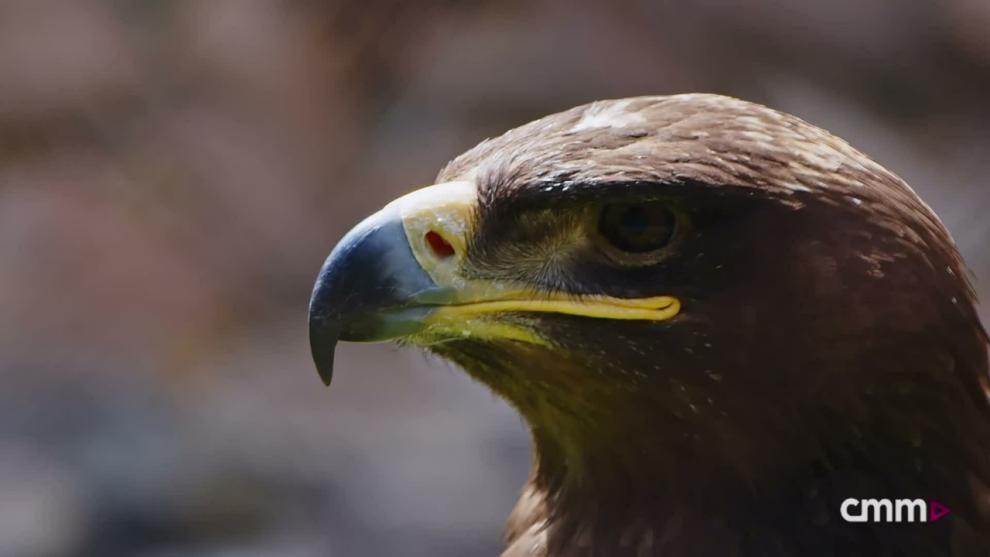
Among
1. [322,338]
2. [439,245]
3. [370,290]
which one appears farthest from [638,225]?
[322,338]

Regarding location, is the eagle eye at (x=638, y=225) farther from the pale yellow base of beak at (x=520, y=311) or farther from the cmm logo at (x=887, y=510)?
the cmm logo at (x=887, y=510)

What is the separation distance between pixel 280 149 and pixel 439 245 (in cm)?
546

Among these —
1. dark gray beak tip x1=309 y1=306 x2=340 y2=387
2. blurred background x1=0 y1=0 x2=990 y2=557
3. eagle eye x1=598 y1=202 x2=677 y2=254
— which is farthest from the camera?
blurred background x1=0 y1=0 x2=990 y2=557

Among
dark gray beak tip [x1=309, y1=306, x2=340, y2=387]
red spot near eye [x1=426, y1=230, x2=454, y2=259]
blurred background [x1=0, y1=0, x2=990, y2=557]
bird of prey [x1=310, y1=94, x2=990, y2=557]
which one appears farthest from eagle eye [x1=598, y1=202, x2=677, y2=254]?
blurred background [x1=0, y1=0, x2=990, y2=557]

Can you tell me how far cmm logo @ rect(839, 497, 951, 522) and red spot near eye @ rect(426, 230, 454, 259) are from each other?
79 centimetres

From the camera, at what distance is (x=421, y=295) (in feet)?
9.61

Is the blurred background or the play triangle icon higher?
the play triangle icon

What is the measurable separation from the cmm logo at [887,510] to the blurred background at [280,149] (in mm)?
4248

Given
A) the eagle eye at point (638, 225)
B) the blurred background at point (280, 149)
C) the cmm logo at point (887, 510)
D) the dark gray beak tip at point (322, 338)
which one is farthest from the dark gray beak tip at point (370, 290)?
the blurred background at point (280, 149)

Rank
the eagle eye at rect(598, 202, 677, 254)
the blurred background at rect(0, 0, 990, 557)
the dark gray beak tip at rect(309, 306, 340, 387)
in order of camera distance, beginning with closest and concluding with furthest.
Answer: the eagle eye at rect(598, 202, 677, 254)
the dark gray beak tip at rect(309, 306, 340, 387)
the blurred background at rect(0, 0, 990, 557)

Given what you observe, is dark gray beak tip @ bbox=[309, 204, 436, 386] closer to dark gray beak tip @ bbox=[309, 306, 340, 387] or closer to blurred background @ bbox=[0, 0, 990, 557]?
dark gray beak tip @ bbox=[309, 306, 340, 387]

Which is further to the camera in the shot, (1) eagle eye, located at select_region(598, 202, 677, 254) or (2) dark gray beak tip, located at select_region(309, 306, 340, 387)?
(2) dark gray beak tip, located at select_region(309, 306, 340, 387)

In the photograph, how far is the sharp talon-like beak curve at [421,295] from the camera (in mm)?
2906

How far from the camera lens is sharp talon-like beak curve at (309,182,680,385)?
2.91 m
